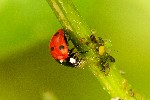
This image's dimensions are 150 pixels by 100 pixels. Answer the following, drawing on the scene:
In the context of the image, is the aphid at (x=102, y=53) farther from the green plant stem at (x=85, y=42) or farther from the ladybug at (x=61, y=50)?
the ladybug at (x=61, y=50)

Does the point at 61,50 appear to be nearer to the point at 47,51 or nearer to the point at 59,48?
the point at 59,48

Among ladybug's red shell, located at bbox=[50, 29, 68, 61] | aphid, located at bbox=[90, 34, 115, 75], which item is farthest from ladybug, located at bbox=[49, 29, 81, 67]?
aphid, located at bbox=[90, 34, 115, 75]

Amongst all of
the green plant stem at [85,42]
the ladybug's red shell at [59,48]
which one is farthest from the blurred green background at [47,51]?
the green plant stem at [85,42]

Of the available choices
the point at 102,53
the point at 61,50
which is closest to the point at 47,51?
the point at 61,50

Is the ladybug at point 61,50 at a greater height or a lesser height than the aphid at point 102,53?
greater

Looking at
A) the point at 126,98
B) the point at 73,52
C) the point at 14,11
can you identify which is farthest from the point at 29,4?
the point at 126,98

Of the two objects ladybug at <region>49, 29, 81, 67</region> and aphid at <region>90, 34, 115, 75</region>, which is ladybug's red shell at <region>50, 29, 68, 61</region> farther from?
aphid at <region>90, 34, 115, 75</region>
